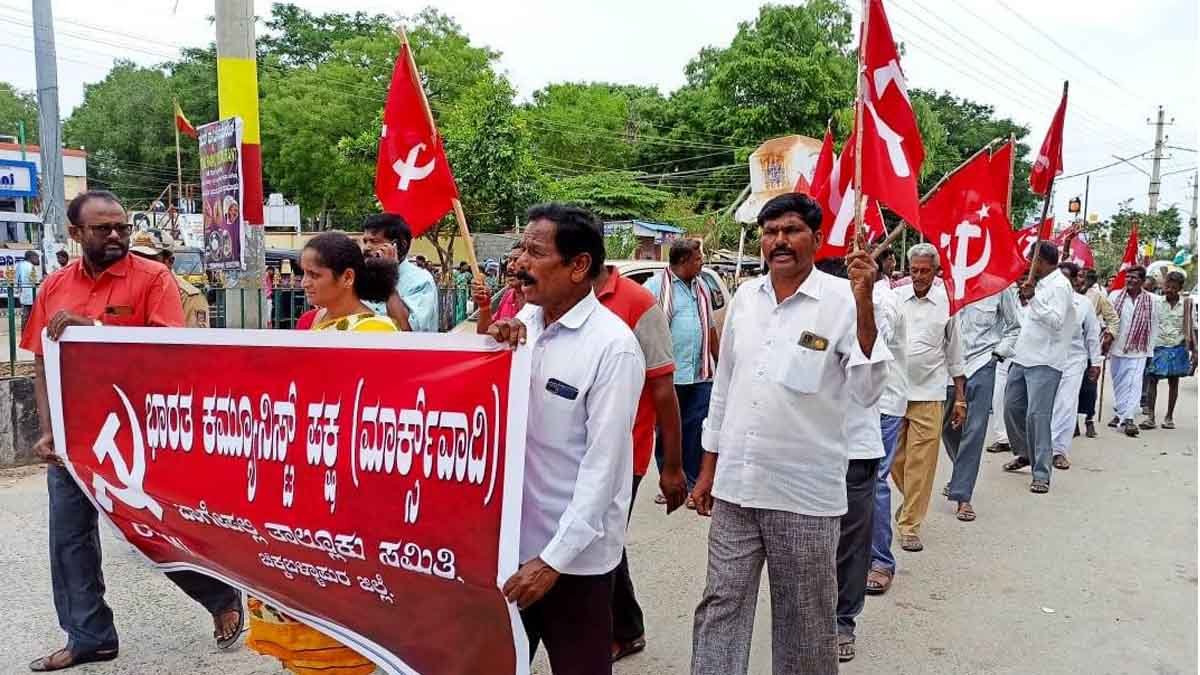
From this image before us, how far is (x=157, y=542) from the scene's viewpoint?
3213 mm

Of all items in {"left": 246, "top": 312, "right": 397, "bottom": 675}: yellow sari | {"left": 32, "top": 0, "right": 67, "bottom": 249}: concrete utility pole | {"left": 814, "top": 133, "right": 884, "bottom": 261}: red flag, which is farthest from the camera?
{"left": 32, "top": 0, "right": 67, "bottom": 249}: concrete utility pole

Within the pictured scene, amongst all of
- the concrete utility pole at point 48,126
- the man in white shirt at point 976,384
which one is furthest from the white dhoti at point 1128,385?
the concrete utility pole at point 48,126

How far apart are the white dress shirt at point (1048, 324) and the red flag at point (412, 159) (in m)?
4.71

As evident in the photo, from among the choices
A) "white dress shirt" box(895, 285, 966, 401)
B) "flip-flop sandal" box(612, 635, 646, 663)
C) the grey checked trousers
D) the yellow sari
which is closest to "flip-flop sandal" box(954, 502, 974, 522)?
"white dress shirt" box(895, 285, 966, 401)

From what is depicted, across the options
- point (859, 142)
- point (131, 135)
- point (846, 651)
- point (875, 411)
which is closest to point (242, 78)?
point (859, 142)

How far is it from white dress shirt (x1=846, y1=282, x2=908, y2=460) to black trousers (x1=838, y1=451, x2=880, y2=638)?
5cm

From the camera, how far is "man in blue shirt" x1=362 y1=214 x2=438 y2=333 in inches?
168

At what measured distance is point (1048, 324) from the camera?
685cm

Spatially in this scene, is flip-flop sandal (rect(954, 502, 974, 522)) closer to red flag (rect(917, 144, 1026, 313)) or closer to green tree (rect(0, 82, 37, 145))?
red flag (rect(917, 144, 1026, 313))

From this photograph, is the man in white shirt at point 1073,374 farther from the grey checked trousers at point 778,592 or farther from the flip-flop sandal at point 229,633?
the flip-flop sandal at point 229,633

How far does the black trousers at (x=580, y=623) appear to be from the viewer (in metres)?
2.37

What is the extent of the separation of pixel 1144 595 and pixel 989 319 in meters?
2.23

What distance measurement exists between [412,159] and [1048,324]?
4.90 metres

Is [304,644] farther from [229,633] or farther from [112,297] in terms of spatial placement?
[112,297]
